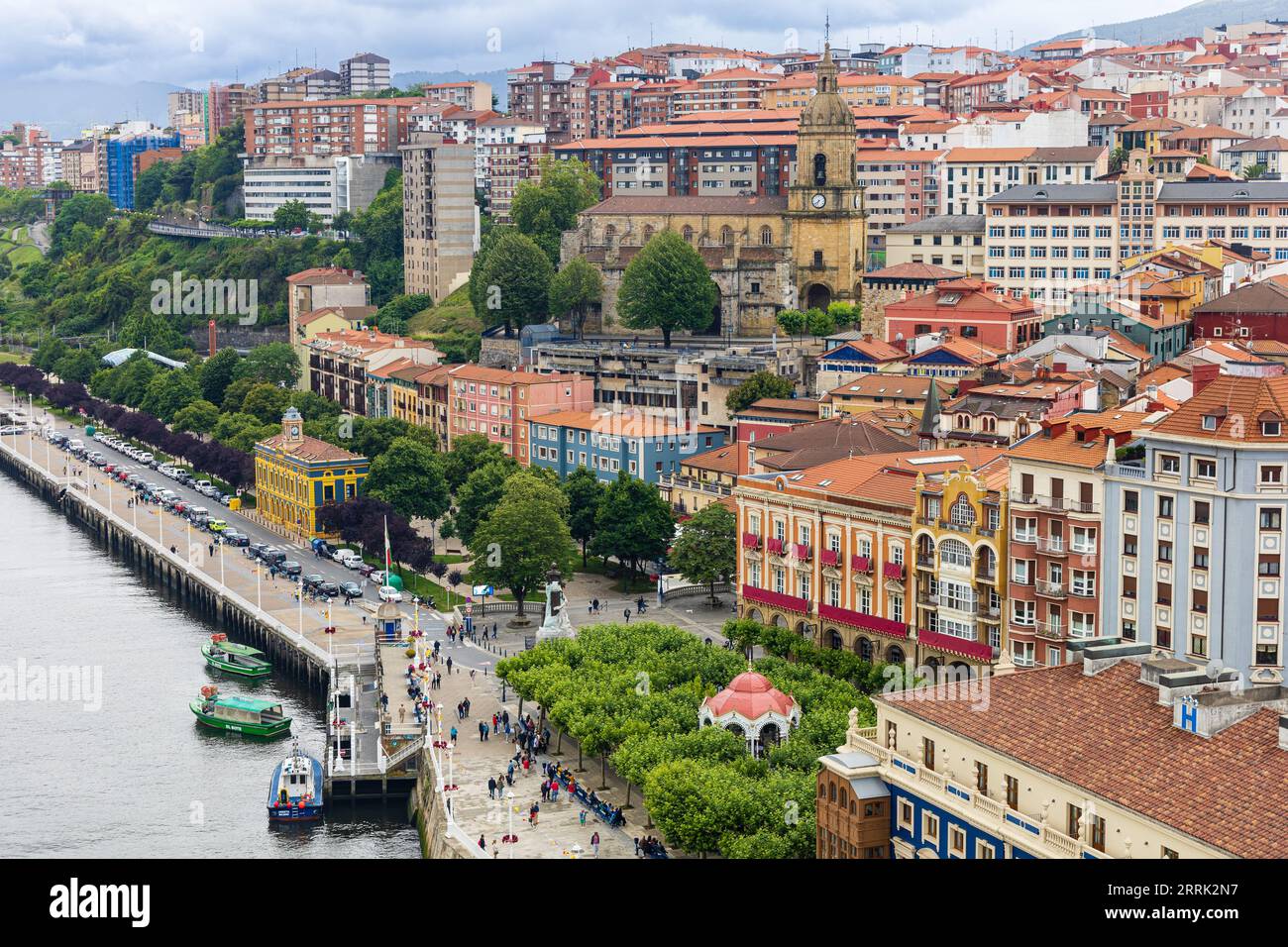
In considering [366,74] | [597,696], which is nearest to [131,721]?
[597,696]

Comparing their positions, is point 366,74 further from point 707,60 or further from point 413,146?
point 413,146

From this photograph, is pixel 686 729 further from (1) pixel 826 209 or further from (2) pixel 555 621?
(1) pixel 826 209

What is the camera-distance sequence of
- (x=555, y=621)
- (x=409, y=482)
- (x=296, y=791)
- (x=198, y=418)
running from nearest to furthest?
(x=296, y=791) < (x=555, y=621) < (x=409, y=482) < (x=198, y=418)

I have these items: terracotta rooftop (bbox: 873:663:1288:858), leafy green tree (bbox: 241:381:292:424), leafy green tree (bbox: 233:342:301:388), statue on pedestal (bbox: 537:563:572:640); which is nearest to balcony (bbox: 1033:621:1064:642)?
terracotta rooftop (bbox: 873:663:1288:858)

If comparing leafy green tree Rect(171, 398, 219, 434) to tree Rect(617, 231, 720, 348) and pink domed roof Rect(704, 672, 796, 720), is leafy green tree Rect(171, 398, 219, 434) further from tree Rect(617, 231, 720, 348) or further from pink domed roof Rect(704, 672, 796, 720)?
pink domed roof Rect(704, 672, 796, 720)

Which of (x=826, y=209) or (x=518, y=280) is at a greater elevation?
(x=826, y=209)

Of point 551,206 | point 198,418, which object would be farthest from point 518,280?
point 198,418

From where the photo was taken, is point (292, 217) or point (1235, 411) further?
point (292, 217)
